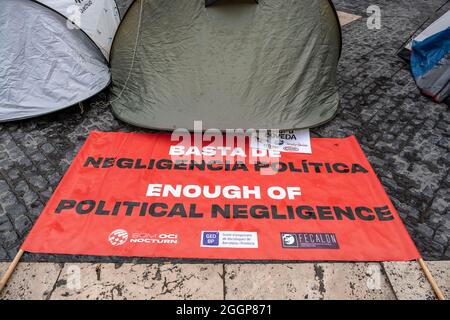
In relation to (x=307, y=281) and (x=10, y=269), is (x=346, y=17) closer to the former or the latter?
(x=307, y=281)

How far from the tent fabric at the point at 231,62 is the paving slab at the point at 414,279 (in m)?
1.81

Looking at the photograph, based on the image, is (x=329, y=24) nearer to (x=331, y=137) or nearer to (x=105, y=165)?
(x=331, y=137)

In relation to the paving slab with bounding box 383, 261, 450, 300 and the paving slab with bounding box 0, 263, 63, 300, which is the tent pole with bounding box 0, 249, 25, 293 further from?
the paving slab with bounding box 383, 261, 450, 300

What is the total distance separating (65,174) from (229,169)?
1744 millimetres

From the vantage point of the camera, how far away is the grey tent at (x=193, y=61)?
3.86 metres

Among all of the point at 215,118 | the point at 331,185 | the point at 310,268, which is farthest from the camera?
the point at 215,118

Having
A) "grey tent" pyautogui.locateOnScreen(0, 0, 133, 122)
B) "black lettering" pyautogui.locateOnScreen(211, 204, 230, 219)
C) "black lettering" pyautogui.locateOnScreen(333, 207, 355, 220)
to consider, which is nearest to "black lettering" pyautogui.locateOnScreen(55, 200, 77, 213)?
"black lettering" pyautogui.locateOnScreen(211, 204, 230, 219)

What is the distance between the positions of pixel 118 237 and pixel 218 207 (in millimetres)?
949

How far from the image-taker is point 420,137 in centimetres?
423

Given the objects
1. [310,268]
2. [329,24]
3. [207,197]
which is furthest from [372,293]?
[329,24]

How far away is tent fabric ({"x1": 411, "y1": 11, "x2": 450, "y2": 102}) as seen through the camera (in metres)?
4.71

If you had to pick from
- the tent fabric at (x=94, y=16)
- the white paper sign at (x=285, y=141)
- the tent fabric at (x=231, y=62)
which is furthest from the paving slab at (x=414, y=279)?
the tent fabric at (x=94, y=16)

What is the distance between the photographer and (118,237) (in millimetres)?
2947

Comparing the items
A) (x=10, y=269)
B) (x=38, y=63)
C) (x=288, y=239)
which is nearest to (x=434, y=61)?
(x=288, y=239)
